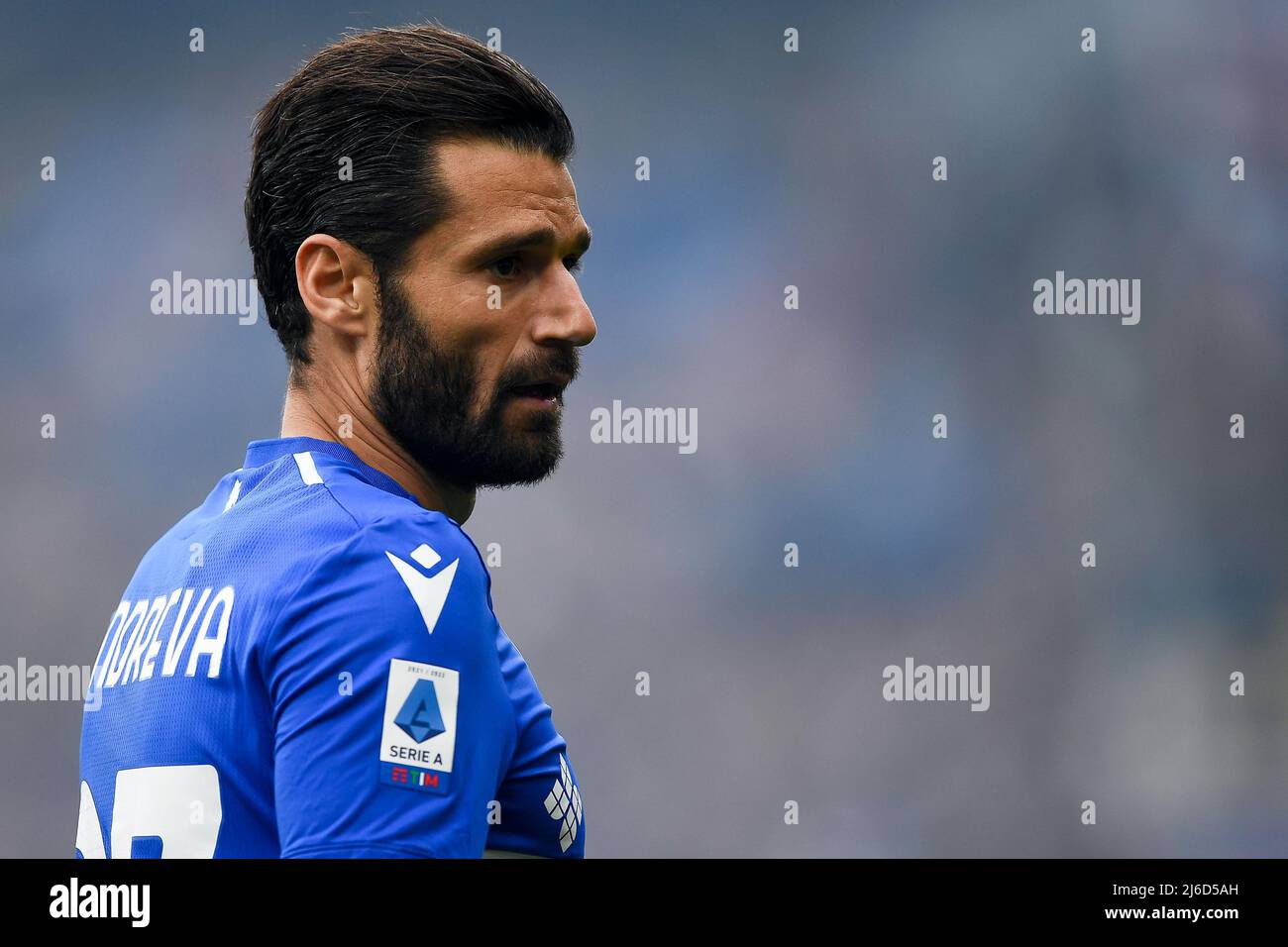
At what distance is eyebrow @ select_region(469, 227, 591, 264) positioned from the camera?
67.4 inches

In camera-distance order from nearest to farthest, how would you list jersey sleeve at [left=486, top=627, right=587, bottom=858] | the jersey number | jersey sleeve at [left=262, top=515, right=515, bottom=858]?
1. jersey sleeve at [left=262, top=515, right=515, bottom=858]
2. the jersey number
3. jersey sleeve at [left=486, top=627, right=587, bottom=858]

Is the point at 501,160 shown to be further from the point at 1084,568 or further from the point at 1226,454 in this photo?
the point at 1226,454

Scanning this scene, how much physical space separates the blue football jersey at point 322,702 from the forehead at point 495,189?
1.26 feet

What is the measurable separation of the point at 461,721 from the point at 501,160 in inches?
32.2

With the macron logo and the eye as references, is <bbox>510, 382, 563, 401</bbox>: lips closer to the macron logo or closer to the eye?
the eye

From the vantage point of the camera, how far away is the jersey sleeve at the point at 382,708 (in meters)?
1.29

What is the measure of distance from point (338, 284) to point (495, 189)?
260mm

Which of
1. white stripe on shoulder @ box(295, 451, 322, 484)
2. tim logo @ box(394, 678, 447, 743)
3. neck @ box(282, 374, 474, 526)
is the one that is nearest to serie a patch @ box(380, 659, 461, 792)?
tim logo @ box(394, 678, 447, 743)

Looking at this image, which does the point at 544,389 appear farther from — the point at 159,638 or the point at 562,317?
the point at 159,638

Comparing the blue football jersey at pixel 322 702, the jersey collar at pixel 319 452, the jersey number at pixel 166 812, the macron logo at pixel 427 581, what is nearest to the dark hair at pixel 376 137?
the jersey collar at pixel 319 452

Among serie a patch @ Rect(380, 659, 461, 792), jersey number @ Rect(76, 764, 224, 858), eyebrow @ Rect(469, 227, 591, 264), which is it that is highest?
eyebrow @ Rect(469, 227, 591, 264)

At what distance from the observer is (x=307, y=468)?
162cm

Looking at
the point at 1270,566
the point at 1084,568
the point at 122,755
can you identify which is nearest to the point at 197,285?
the point at 1084,568

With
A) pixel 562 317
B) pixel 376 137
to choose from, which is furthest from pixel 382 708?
pixel 376 137
